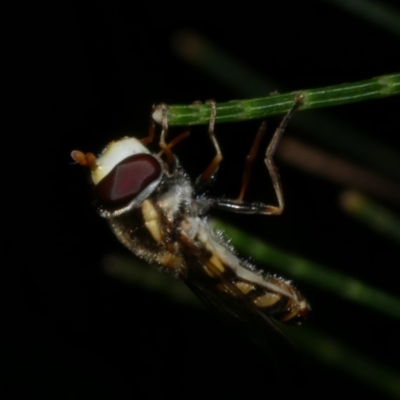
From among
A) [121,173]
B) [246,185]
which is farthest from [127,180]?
[246,185]

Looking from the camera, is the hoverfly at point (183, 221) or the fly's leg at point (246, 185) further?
the fly's leg at point (246, 185)

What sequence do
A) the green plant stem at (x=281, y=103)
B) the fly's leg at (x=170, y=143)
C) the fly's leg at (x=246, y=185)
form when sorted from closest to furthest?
the green plant stem at (x=281, y=103), the fly's leg at (x=170, y=143), the fly's leg at (x=246, y=185)

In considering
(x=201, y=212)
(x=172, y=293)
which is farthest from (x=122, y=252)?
(x=201, y=212)

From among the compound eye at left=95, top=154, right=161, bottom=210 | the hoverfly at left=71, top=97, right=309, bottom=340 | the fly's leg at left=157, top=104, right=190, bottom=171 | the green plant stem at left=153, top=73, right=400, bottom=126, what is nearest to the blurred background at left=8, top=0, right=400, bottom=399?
the hoverfly at left=71, top=97, right=309, bottom=340

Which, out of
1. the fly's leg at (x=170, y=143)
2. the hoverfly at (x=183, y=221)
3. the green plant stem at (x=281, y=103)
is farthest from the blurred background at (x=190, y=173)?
the green plant stem at (x=281, y=103)

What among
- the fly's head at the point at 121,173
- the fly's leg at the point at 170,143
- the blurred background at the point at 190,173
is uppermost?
the blurred background at the point at 190,173

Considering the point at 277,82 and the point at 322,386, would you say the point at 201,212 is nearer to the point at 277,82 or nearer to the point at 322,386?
the point at 322,386

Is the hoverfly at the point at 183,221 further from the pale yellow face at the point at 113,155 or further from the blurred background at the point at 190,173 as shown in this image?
the blurred background at the point at 190,173
